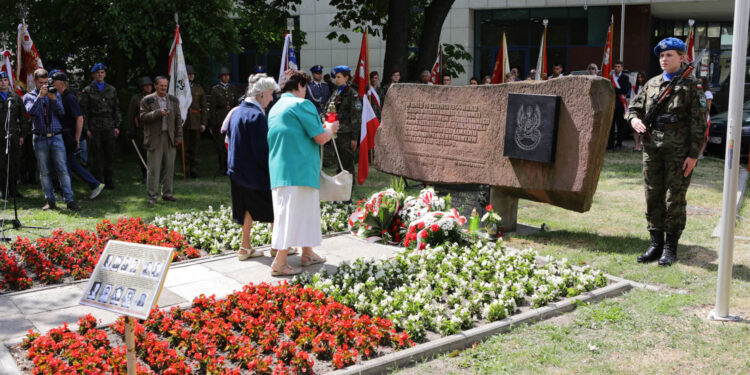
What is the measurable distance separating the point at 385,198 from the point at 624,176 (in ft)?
22.1

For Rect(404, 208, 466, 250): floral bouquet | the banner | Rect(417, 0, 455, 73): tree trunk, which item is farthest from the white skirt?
Rect(417, 0, 455, 73): tree trunk

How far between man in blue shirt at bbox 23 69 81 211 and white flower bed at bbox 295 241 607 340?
5.78 m

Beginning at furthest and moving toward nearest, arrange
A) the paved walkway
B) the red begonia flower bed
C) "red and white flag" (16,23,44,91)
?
"red and white flag" (16,23,44,91), the paved walkway, the red begonia flower bed

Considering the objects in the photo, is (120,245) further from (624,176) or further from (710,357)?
(624,176)

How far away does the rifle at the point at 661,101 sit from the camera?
670 cm

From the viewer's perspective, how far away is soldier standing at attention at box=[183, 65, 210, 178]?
1423 centimetres

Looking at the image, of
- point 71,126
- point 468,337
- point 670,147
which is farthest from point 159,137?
point 670,147

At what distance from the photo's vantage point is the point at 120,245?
3703 mm

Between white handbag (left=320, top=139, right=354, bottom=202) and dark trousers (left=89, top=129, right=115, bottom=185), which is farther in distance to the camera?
dark trousers (left=89, top=129, right=115, bottom=185)

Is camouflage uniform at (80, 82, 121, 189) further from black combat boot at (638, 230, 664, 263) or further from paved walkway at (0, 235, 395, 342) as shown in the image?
black combat boot at (638, 230, 664, 263)

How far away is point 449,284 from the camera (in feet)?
20.3

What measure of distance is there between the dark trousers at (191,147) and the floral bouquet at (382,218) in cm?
674

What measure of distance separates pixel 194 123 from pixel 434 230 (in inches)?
324

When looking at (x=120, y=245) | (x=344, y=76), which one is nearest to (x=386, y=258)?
(x=120, y=245)
